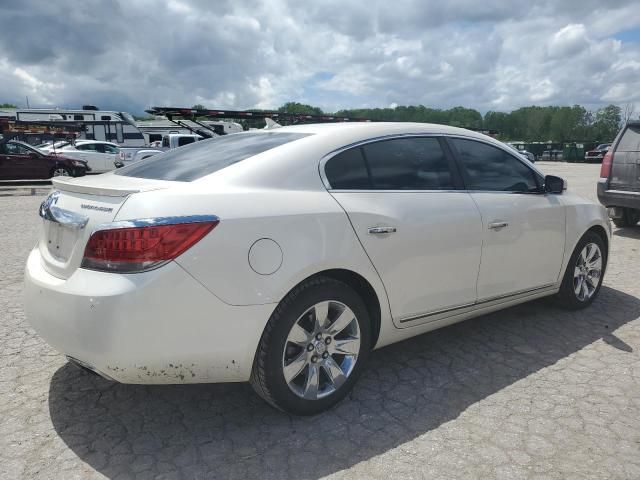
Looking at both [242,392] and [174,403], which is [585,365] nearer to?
[242,392]

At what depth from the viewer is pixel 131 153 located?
72.6 ft

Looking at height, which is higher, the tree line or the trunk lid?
the tree line

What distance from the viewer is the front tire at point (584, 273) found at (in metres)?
4.51

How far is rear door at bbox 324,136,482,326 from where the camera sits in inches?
118

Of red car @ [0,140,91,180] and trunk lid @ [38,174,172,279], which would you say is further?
red car @ [0,140,91,180]

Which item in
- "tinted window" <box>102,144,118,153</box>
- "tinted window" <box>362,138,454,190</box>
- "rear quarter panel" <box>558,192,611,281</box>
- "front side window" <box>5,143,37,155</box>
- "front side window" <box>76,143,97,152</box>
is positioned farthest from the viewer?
"tinted window" <box>102,144,118,153</box>

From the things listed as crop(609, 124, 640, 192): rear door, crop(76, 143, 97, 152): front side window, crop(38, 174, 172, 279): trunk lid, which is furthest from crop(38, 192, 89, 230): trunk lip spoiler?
crop(76, 143, 97, 152): front side window

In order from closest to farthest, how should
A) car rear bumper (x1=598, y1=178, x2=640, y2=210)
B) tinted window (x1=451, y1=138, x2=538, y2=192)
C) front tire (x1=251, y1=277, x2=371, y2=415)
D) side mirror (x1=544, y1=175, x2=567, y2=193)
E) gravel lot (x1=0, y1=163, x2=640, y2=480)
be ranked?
gravel lot (x1=0, y1=163, x2=640, y2=480)
front tire (x1=251, y1=277, x2=371, y2=415)
tinted window (x1=451, y1=138, x2=538, y2=192)
side mirror (x1=544, y1=175, x2=567, y2=193)
car rear bumper (x1=598, y1=178, x2=640, y2=210)

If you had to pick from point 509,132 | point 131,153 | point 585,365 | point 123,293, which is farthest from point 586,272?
point 509,132

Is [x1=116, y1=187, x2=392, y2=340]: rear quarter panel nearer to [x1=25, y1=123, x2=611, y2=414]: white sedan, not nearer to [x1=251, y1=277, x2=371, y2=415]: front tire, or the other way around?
[x1=25, y1=123, x2=611, y2=414]: white sedan

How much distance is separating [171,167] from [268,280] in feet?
3.47

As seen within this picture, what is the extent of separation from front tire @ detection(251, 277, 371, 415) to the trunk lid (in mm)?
906

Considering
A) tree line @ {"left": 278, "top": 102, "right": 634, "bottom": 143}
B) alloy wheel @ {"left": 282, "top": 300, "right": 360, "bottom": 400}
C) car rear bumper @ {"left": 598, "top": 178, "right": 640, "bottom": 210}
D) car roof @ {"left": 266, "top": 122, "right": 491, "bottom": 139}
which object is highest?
tree line @ {"left": 278, "top": 102, "right": 634, "bottom": 143}

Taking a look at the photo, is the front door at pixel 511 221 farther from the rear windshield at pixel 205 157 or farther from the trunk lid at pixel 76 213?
the trunk lid at pixel 76 213
